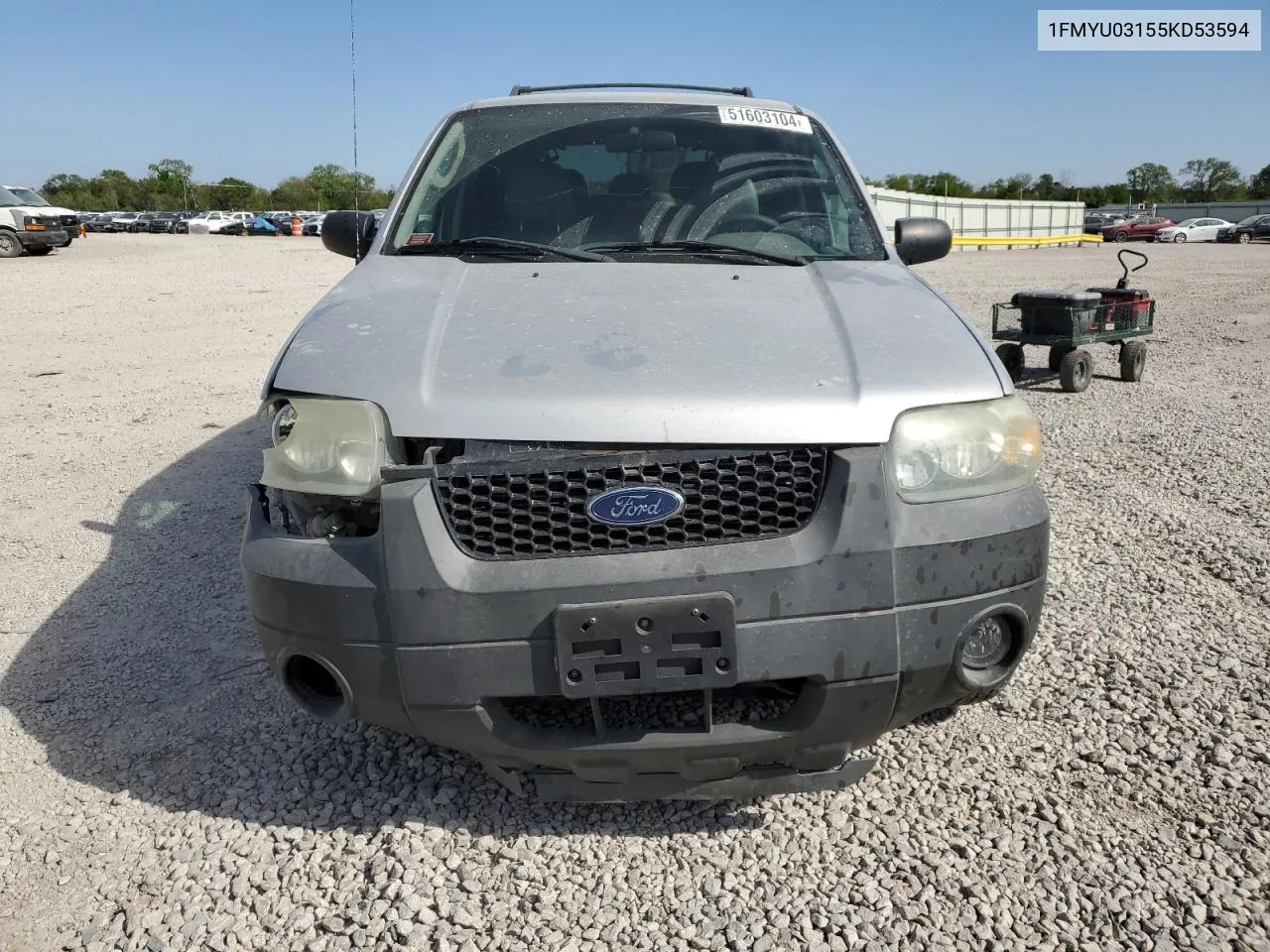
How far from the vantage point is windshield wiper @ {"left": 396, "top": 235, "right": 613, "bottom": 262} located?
130 inches

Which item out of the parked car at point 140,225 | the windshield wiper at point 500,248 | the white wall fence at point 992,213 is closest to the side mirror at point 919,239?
the windshield wiper at point 500,248

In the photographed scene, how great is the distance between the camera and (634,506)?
7.41ft

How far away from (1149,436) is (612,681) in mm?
6200

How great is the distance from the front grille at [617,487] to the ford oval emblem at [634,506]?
0.7 inches

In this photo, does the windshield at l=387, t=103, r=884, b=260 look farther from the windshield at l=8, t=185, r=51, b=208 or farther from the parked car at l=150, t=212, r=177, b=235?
the parked car at l=150, t=212, r=177, b=235

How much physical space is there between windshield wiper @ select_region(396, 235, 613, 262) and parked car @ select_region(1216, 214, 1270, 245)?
50250 mm

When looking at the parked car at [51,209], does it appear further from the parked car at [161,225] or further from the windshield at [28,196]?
the parked car at [161,225]

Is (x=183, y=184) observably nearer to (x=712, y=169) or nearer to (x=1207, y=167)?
(x=1207, y=167)

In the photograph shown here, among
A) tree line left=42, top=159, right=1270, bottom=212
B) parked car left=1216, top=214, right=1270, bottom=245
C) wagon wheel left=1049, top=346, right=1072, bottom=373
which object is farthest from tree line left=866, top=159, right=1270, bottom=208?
wagon wheel left=1049, top=346, right=1072, bottom=373

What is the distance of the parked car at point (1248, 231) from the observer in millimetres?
44906

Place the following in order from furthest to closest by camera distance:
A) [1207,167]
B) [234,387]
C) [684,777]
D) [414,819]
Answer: [1207,167]
[234,387]
[414,819]
[684,777]

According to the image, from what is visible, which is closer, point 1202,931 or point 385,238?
point 1202,931

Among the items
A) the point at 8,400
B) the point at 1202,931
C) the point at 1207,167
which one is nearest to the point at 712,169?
the point at 1202,931

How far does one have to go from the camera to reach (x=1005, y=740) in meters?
3.06
